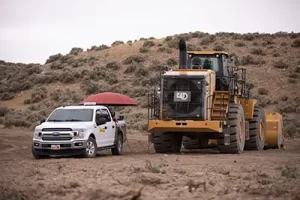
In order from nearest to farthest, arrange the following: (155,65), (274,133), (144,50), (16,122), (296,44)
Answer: (274,133) → (16,122) → (155,65) → (296,44) → (144,50)

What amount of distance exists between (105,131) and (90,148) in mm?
1372

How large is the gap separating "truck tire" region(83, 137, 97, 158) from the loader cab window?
499 cm

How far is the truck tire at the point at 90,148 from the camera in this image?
1953 centimetres

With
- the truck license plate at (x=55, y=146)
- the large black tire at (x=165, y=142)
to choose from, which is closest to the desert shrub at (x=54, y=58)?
the large black tire at (x=165, y=142)

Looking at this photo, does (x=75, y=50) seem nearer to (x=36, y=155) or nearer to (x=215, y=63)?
(x=215, y=63)

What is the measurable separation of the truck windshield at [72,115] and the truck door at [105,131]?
452 millimetres

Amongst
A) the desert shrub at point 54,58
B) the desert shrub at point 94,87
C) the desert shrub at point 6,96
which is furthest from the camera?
the desert shrub at point 54,58

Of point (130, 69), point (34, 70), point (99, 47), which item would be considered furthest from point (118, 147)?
point (99, 47)

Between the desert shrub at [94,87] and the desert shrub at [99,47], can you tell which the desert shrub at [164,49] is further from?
the desert shrub at [94,87]

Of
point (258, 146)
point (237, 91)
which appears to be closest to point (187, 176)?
point (237, 91)

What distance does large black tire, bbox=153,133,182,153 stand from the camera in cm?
2184

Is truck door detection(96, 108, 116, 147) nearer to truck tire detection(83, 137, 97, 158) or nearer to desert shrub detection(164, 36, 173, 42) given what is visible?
truck tire detection(83, 137, 97, 158)

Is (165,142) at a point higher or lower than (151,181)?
lower

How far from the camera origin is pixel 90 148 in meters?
19.8
